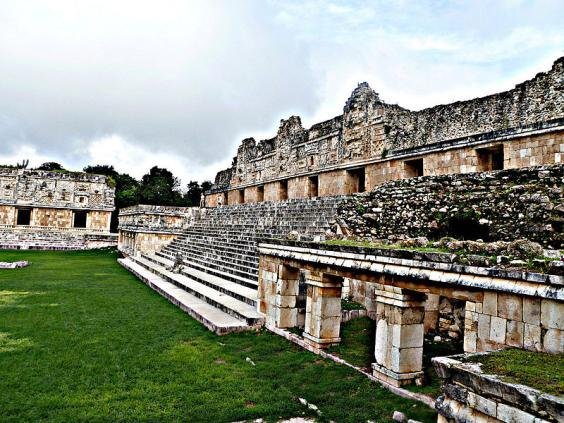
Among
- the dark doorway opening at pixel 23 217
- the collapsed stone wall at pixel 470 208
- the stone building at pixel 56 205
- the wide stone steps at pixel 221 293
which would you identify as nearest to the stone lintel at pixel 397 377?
the wide stone steps at pixel 221 293

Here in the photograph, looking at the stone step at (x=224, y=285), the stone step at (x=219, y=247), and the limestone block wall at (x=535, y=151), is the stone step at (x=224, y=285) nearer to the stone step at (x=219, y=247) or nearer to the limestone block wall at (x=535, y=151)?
the stone step at (x=219, y=247)

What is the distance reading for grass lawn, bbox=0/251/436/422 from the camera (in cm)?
416

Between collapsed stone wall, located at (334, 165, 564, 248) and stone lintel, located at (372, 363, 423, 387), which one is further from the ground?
collapsed stone wall, located at (334, 165, 564, 248)

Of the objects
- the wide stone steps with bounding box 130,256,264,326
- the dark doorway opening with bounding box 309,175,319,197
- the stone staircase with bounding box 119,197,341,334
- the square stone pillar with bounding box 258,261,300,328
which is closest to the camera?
the square stone pillar with bounding box 258,261,300,328

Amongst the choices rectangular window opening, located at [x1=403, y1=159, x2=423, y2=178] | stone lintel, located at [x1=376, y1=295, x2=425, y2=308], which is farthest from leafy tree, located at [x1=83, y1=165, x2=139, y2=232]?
stone lintel, located at [x1=376, y1=295, x2=425, y2=308]

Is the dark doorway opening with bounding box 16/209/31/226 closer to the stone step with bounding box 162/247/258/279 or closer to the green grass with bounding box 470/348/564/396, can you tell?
the stone step with bounding box 162/247/258/279

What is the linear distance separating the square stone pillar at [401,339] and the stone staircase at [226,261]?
304 cm

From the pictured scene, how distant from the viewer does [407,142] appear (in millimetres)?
13211

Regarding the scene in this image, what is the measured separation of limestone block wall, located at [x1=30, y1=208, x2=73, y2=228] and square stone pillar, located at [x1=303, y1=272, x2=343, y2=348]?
105 feet

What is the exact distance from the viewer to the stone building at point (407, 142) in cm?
970

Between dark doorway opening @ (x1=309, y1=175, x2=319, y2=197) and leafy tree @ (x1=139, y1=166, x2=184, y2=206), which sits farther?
leafy tree @ (x1=139, y1=166, x2=184, y2=206)

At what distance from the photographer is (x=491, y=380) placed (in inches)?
103

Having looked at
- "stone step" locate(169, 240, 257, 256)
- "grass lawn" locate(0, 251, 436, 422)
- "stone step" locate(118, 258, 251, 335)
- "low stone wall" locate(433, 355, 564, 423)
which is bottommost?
"grass lawn" locate(0, 251, 436, 422)

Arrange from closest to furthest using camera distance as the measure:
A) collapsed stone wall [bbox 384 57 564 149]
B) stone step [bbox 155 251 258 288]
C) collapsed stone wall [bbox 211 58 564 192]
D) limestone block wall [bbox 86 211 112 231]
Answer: collapsed stone wall [bbox 384 57 564 149]
collapsed stone wall [bbox 211 58 564 192]
stone step [bbox 155 251 258 288]
limestone block wall [bbox 86 211 112 231]
